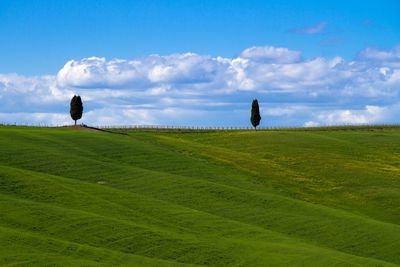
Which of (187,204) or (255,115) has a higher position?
(255,115)

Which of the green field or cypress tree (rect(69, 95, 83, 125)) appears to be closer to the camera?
the green field

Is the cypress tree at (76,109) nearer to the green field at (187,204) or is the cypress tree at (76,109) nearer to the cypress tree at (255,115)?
the green field at (187,204)

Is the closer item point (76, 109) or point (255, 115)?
point (76, 109)

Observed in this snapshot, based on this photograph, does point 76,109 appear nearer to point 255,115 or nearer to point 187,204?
point 255,115

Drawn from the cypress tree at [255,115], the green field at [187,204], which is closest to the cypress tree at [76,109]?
the green field at [187,204]

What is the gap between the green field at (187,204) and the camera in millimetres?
45281

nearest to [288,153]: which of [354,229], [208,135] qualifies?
[208,135]

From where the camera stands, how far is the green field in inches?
1783

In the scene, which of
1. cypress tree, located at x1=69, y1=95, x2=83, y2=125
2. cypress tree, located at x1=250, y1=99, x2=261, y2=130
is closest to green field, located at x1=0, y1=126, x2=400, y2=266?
cypress tree, located at x1=69, y1=95, x2=83, y2=125

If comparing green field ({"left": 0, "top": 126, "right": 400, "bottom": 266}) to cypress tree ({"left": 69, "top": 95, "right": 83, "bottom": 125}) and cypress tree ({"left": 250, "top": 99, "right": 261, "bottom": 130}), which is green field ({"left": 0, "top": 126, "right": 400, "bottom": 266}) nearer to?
cypress tree ({"left": 69, "top": 95, "right": 83, "bottom": 125})

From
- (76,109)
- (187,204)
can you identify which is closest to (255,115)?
(76,109)

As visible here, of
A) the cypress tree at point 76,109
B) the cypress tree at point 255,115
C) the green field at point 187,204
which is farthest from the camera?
the cypress tree at point 255,115

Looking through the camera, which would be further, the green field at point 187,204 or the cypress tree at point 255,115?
the cypress tree at point 255,115

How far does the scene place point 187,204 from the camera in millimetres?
60781
